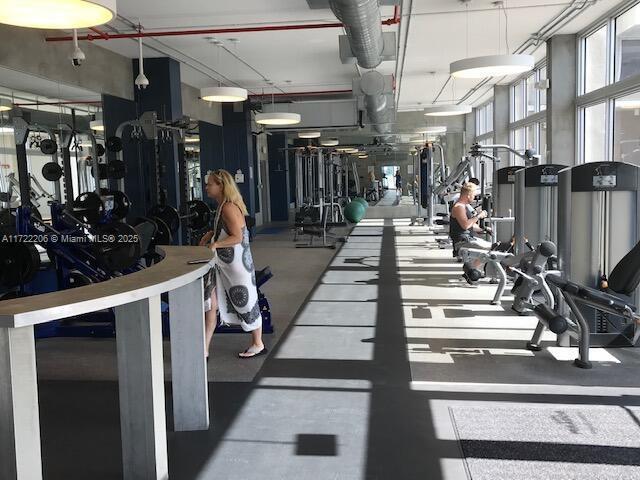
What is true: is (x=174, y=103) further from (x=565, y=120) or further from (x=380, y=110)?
(x=565, y=120)

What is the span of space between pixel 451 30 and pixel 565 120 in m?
2.46

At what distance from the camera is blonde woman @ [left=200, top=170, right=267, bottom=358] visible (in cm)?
413

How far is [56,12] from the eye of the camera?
2816mm

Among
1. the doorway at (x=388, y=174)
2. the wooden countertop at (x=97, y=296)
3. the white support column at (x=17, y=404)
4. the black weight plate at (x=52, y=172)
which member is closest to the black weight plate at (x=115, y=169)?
the black weight plate at (x=52, y=172)

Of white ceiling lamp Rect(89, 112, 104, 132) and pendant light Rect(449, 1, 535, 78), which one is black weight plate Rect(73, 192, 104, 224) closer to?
white ceiling lamp Rect(89, 112, 104, 132)

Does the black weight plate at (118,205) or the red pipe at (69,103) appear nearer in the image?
the red pipe at (69,103)

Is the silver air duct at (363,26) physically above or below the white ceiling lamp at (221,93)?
above

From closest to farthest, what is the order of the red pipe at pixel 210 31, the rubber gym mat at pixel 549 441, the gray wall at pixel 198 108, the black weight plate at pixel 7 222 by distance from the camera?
1. the rubber gym mat at pixel 549 441
2. the black weight plate at pixel 7 222
3. the red pipe at pixel 210 31
4. the gray wall at pixel 198 108

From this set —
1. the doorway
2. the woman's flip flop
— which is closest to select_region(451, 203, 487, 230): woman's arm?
the woman's flip flop

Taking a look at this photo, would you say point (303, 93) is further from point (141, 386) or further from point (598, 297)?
point (141, 386)

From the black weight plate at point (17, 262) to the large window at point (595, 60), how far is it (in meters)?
7.57

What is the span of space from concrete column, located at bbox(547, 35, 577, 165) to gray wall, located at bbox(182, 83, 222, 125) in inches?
268

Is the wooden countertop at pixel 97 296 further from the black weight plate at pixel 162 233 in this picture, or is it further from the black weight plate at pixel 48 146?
the black weight plate at pixel 48 146

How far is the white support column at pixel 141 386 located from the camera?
100 inches
